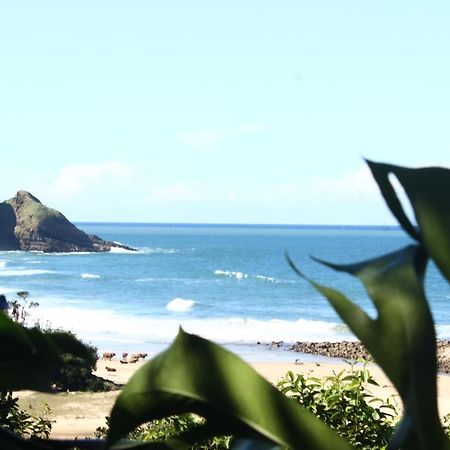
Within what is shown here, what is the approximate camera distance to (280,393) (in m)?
0.47

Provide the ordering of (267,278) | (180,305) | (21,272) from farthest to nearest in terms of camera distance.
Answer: (21,272)
(267,278)
(180,305)

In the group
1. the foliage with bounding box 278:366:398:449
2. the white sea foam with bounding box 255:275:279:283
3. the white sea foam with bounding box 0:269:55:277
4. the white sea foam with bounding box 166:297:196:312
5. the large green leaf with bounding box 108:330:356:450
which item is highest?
the large green leaf with bounding box 108:330:356:450

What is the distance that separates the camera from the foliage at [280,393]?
42 centimetres

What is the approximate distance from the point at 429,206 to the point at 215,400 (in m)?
0.15

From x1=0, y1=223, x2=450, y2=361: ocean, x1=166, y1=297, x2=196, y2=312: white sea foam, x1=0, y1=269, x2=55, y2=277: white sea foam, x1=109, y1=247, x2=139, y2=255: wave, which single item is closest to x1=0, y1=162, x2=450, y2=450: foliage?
x1=0, y1=223, x2=450, y2=361: ocean

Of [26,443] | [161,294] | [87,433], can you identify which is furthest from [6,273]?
[26,443]

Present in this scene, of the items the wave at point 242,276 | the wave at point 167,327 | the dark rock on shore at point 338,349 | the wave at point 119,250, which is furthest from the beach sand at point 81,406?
the wave at point 119,250

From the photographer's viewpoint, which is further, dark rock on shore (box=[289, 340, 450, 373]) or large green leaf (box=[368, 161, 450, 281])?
dark rock on shore (box=[289, 340, 450, 373])

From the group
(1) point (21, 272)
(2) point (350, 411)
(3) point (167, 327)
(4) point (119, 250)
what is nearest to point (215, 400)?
(2) point (350, 411)

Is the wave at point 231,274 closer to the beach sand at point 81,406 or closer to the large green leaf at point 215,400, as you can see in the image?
the beach sand at point 81,406

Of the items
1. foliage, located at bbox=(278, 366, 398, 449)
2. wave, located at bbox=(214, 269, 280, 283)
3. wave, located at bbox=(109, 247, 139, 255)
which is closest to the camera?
foliage, located at bbox=(278, 366, 398, 449)

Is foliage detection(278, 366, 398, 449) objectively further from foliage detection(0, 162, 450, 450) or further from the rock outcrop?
the rock outcrop

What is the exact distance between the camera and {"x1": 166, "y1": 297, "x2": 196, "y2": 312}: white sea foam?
1885 inches

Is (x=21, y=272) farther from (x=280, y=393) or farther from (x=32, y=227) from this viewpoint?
(x=280, y=393)
